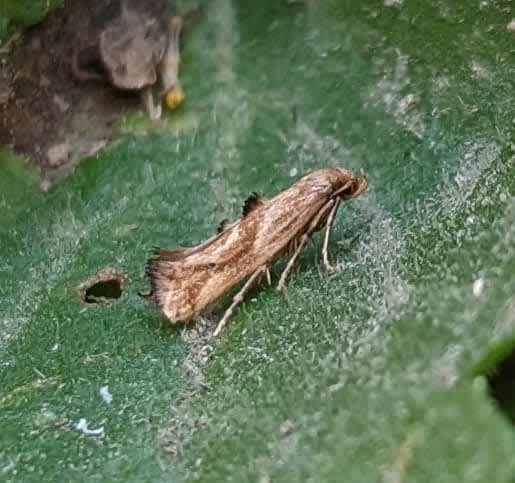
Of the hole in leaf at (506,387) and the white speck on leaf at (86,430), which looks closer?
the hole in leaf at (506,387)

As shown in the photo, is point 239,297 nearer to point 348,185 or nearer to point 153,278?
point 153,278

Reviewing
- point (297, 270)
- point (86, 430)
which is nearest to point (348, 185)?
point (297, 270)

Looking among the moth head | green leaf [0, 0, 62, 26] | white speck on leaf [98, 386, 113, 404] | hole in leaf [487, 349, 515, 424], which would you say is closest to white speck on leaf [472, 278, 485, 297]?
hole in leaf [487, 349, 515, 424]

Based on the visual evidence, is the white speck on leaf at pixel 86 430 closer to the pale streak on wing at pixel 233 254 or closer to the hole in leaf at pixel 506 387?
the pale streak on wing at pixel 233 254

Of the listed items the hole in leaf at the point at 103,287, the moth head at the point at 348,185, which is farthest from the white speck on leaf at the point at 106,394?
the moth head at the point at 348,185

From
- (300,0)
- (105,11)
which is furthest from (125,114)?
(300,0)
